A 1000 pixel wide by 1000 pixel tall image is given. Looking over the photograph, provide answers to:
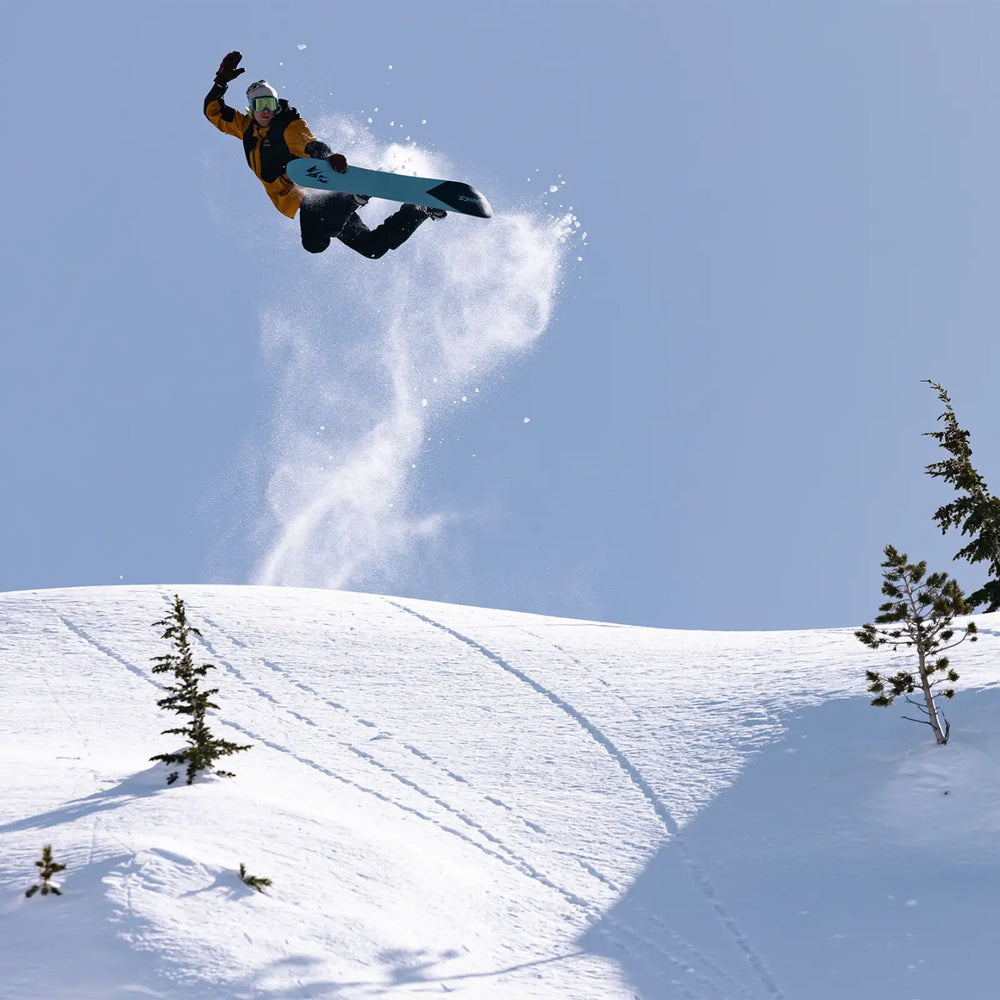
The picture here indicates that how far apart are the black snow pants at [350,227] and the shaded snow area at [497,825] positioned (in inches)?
245

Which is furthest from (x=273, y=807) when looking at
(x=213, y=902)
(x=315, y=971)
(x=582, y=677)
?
(x=582, y=677)

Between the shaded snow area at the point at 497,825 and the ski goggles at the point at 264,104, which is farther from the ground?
the ski goggles at the point at 264,104

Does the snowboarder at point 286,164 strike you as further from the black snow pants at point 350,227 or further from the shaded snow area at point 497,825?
the shaded snow area at point 497,825

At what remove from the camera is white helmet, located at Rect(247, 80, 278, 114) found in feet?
36.6

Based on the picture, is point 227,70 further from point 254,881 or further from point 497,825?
point 497,825

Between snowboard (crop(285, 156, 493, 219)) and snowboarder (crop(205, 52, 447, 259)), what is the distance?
0.48 feet

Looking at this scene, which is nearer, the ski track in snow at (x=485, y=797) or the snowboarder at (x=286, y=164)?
the ski track in snow at (x=485, y=797)

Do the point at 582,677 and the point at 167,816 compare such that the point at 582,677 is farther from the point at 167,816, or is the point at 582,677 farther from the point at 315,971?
the point at 315,971

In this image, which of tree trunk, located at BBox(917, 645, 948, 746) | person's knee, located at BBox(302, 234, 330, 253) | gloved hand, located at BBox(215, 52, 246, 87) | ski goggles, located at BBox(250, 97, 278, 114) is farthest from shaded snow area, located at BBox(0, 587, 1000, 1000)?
gloved hand, located at BBox(215, 52, 246, 87)

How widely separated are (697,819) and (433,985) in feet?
17.6

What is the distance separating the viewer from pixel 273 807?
39.4 feet

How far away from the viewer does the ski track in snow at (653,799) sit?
33.6 feet

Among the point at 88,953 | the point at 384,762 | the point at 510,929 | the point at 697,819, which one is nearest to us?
the point at 88,953

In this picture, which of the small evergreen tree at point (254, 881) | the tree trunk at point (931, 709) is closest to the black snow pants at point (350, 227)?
the small evergreen tree at point (254, 881)
